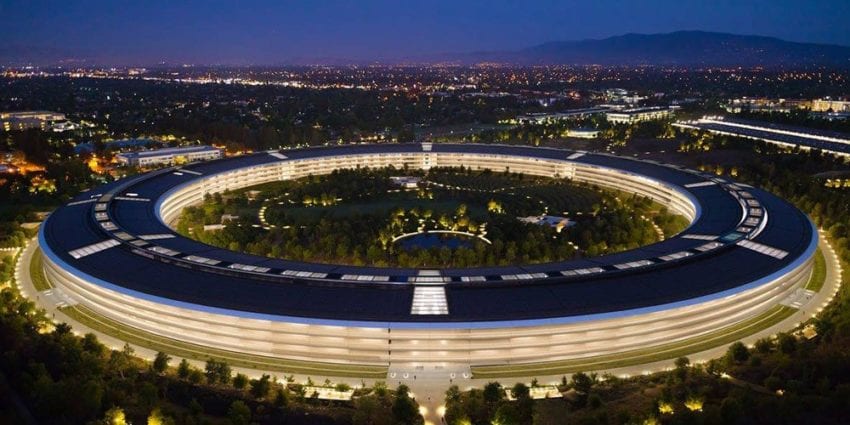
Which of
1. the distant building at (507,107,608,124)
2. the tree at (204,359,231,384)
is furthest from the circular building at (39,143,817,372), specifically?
the distant building at (507,107,608,124)

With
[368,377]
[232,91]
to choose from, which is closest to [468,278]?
[368,377]

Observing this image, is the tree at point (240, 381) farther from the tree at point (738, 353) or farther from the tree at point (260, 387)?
the tree at point (738, 353)

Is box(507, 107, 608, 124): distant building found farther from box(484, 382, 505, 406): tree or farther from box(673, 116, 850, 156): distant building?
box(484, 382, 505, 406): tree

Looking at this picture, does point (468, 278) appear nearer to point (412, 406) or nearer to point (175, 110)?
point (412, 406)

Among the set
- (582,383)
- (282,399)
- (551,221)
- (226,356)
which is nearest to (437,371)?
(582,383)

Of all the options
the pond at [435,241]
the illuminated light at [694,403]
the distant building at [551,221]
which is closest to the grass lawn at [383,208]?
the distant building at [551,221]

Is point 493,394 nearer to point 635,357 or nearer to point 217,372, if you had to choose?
point 635,357

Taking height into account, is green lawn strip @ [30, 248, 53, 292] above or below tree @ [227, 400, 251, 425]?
above
